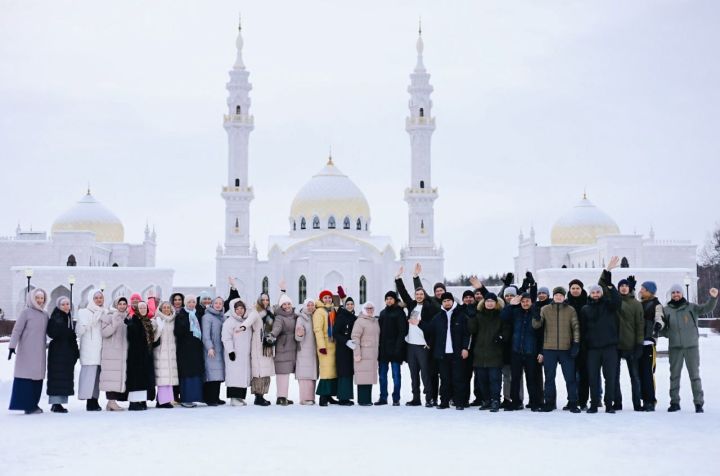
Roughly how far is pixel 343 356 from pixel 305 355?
528 millimetres

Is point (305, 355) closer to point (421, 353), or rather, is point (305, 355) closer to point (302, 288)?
point (421, 353)

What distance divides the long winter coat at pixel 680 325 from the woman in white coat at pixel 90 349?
23.8ft

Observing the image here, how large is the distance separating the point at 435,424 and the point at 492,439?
1.18m

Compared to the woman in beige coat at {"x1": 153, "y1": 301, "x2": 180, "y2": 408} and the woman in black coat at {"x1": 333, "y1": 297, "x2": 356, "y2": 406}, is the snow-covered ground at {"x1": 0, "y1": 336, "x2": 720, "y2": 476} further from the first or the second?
the woman in black coat at {"x1": 333, "y1": 297, "x2": 356, "y2": 406}

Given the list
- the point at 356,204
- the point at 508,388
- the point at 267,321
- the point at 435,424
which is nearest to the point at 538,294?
the point at 508,388

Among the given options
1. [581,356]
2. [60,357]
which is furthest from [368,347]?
[60,357]

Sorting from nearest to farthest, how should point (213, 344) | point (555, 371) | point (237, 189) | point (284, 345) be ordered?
point (555, 371) < point (213, 344) < point (284, 345) < point (237, 189)

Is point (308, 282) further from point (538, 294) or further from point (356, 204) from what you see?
point (538, 294)

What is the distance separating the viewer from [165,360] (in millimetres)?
11531

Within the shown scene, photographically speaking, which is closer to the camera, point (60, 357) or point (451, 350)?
point (60, 357)

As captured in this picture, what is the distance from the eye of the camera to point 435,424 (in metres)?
9.93

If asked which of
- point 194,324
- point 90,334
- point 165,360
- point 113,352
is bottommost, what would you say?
point 165,360

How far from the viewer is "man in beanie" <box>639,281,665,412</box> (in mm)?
11086

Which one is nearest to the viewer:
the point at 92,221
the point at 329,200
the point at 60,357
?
the point at 60,357
